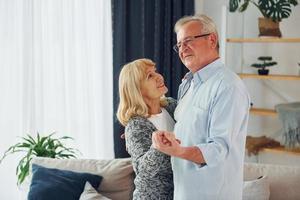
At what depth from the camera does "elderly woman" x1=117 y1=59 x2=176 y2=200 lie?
6.50 feet

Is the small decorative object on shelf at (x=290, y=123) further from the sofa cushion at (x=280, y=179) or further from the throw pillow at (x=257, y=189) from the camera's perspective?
the throw pillow at (x=257, y=189)

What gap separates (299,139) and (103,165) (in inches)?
61.3

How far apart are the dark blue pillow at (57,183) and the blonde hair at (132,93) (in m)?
0.71

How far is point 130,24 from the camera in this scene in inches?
151

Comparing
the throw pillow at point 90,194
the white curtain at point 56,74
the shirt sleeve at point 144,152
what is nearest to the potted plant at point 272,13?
the white curtain at point 56,74

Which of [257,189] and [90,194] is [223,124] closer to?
[257,189]

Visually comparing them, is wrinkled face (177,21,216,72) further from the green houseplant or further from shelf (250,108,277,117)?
shelf (250,108,277,117)

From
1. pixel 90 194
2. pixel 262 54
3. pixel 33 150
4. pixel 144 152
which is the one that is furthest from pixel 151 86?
pixel 262 54

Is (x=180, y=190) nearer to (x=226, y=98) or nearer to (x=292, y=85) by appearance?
(x=226, y=98)

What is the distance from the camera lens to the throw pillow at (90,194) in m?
2.61

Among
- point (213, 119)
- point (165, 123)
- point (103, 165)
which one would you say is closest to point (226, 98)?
point (213, 119)

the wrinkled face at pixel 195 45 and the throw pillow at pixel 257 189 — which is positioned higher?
the wrinkled face at pixel 195 45

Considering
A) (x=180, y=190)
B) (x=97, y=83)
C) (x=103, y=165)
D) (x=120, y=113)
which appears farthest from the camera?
(x=97, y=83)

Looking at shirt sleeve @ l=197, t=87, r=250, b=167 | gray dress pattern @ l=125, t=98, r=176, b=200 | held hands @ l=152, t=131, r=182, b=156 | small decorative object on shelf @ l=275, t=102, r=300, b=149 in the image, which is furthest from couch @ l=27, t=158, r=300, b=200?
held hands @ l=152, t=131, r=182, b=156
